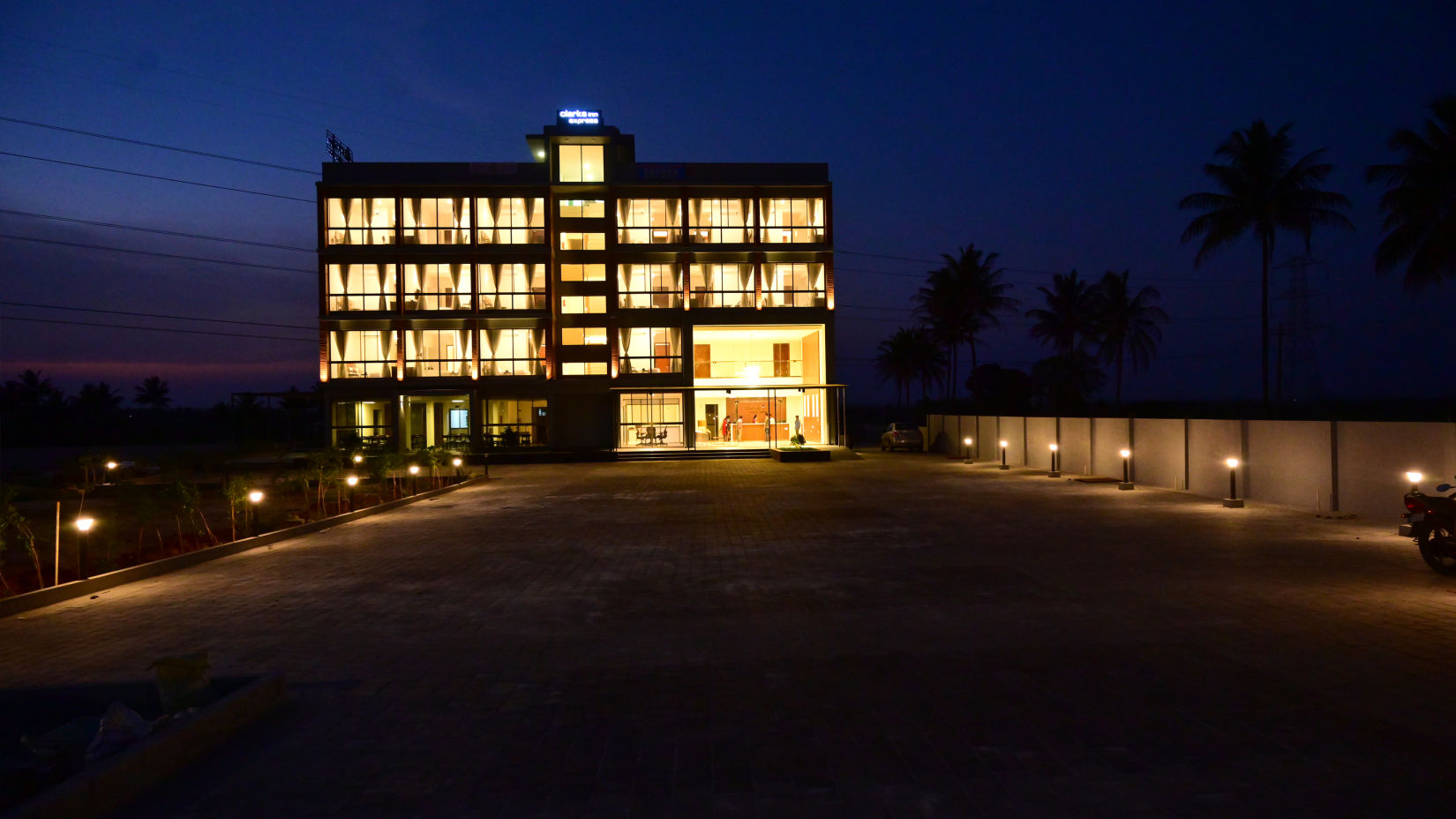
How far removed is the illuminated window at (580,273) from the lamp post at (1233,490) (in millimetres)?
31362

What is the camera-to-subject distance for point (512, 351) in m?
42.1

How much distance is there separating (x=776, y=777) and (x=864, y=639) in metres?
2.83

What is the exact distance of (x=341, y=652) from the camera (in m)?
7.00

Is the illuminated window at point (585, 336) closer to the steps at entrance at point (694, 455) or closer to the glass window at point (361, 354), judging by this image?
the steps at entrance at point (694, 455)

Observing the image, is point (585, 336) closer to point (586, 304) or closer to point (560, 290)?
point (586, 304)

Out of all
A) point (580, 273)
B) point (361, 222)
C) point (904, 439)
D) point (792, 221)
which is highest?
point (792, 221)

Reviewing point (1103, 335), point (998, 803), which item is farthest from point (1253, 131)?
point (998, 803)

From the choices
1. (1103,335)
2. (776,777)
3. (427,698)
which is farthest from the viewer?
(1103,335)

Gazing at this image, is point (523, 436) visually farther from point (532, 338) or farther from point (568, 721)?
point (568, 721)

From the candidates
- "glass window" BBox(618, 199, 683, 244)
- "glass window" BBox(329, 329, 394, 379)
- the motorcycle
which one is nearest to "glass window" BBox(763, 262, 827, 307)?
"glass window" BBox(618, 199, 683, 244)

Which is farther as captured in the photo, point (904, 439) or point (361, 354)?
point (361, 354)

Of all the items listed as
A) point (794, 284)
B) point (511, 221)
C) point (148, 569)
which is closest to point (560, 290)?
point (511, 221)

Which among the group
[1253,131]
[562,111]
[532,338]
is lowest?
[532,338]

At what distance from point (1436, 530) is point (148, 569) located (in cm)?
1492
